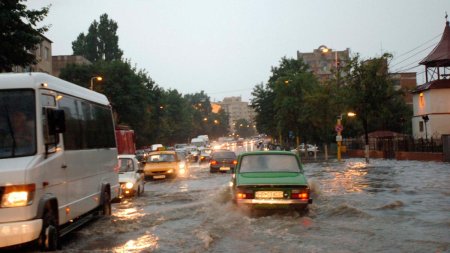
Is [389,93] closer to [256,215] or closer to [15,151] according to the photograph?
[256,215]

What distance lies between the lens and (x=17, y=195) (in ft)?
24.3

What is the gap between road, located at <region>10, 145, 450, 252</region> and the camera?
30.0 feet

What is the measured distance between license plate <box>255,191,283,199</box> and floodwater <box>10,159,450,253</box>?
1.52ft

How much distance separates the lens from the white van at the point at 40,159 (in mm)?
7344

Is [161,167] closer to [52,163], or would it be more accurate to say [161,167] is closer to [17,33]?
[17,33]

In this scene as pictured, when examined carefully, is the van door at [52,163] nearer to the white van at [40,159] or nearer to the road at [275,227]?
the white van at [40,159]

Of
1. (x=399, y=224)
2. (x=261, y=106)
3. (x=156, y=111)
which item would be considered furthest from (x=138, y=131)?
(x=399, y=224)

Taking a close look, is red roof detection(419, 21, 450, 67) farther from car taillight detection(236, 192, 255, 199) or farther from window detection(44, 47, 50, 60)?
car taillight detection(236, 192, 255, 199)

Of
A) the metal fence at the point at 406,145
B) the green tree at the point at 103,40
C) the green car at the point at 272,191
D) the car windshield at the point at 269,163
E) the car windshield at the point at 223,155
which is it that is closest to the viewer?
the green car at the point at 272,191

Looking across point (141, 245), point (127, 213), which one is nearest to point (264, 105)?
point (127, 213)

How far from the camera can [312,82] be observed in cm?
6034

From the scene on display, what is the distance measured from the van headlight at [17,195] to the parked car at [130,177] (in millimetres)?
10623


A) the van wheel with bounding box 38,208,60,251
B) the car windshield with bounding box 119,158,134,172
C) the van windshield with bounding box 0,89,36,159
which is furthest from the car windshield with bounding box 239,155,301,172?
the car windshield with bounding box 119,158,134,172

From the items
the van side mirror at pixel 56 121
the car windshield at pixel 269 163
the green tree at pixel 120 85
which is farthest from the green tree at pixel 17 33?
the green tree at pixel 120 85
